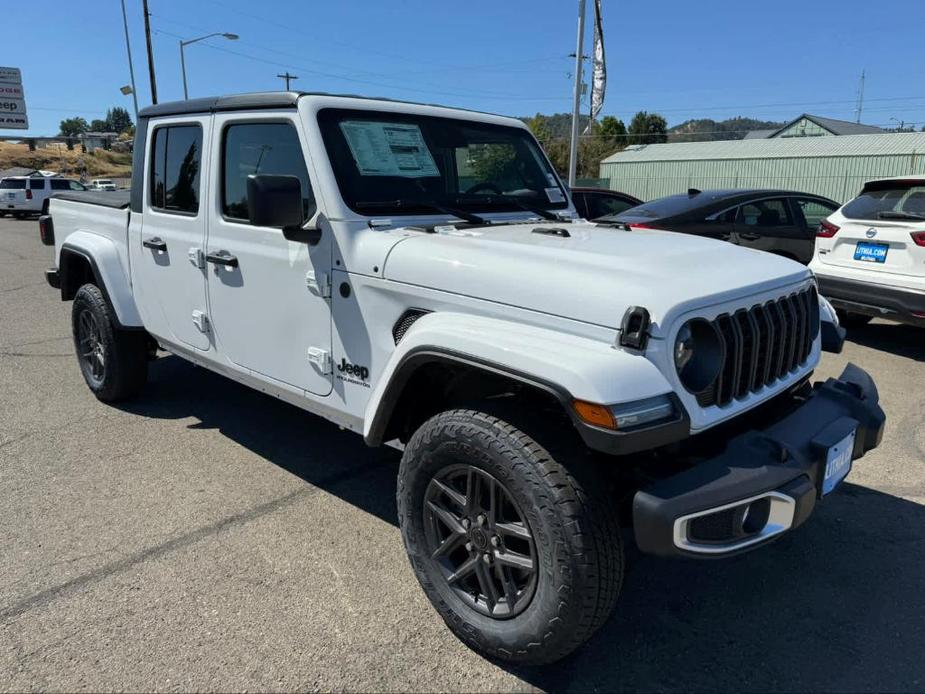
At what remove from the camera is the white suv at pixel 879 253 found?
591 centimetres

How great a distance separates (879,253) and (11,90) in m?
55.7

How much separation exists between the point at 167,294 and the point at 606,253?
8.93 feet

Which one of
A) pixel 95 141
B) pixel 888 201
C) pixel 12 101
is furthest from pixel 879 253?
pixel 95 141

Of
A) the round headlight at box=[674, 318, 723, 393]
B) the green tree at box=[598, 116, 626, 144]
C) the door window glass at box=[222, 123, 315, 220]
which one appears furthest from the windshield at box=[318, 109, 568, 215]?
the green tree at box=[598, 116, 626, 144]

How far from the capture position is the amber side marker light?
201cm

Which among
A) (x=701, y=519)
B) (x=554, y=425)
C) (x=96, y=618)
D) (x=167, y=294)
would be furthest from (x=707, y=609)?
(x=167, y=294)

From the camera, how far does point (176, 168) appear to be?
4.01 meters

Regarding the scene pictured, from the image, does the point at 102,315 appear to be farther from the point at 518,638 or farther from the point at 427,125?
the point at 518,638

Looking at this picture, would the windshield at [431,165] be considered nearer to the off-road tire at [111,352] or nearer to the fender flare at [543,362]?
the fender flare at [543,362]

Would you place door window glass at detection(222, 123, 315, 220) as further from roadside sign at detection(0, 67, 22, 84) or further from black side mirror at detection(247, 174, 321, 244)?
roadside sign at detection(0, 67, 22, 84)

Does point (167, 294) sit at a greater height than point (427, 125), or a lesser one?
lesser

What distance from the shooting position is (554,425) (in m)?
2.33

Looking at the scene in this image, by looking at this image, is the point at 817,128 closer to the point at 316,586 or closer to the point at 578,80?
the point at 578,80

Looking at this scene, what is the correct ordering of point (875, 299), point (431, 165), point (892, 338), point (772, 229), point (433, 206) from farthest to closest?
point (772, 229), point (892, 338), point (875, 299), point (431, 165), point (433, 206)
